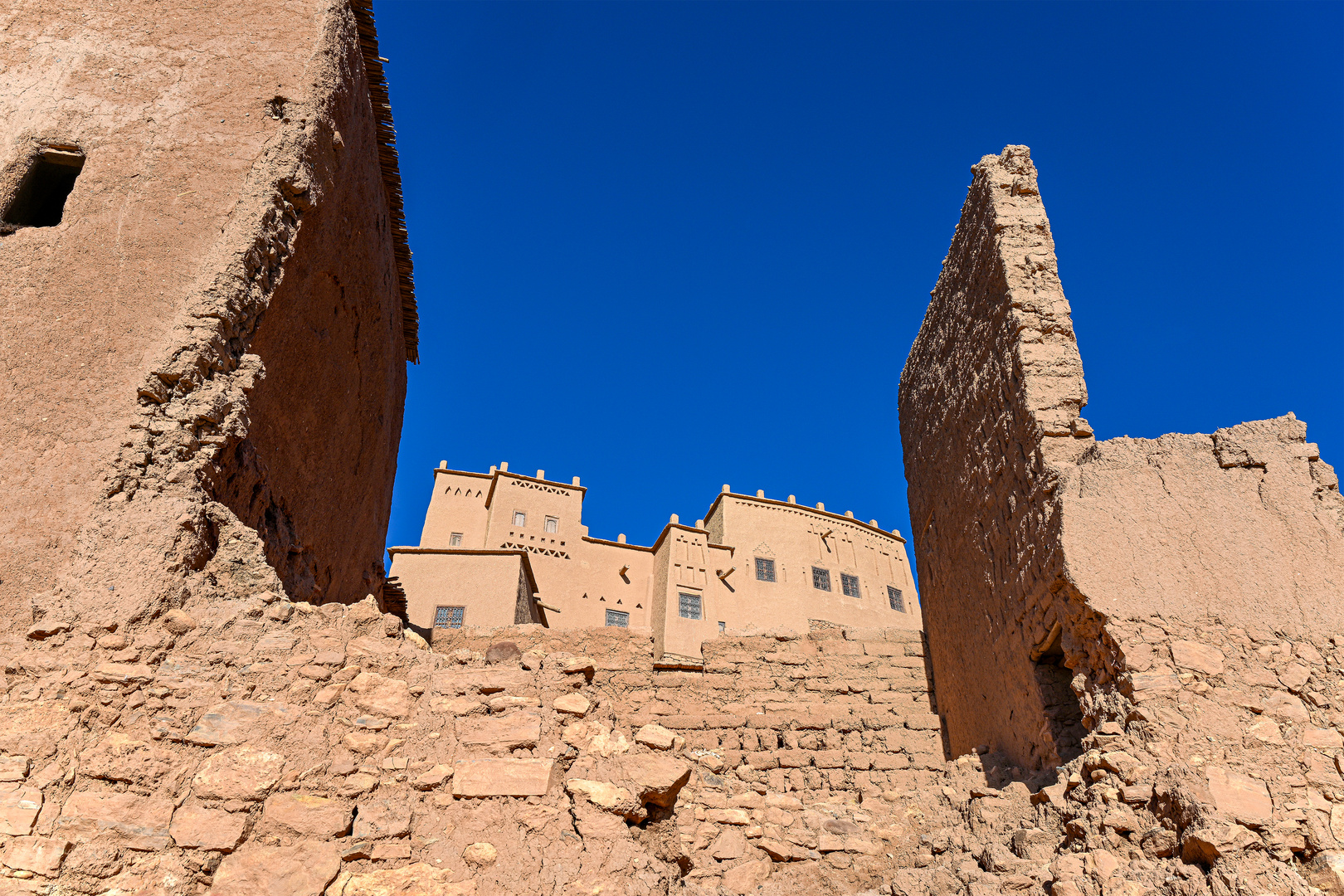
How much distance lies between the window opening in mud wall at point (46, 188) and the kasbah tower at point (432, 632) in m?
0.03

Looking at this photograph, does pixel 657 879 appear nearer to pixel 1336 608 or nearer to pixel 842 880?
pixel 842 880

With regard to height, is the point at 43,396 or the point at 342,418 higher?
the point at 342,418

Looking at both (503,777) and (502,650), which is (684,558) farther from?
(503,777)

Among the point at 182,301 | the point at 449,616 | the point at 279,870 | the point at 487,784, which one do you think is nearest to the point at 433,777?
the point at 487,784

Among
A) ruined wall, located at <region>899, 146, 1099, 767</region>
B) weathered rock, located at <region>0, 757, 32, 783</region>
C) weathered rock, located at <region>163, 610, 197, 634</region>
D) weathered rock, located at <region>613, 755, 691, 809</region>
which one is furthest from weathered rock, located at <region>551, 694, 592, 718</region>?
ruined wall, located at <region>899, 146, 1099, 767</region>

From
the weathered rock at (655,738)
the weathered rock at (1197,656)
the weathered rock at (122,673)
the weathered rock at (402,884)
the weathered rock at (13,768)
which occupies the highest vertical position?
the weathered rock at (1197,656)

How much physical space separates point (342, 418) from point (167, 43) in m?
2.93

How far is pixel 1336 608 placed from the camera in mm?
4785

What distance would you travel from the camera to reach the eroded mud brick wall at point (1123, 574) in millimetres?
4434

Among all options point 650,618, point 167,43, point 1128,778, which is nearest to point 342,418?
point 167,43

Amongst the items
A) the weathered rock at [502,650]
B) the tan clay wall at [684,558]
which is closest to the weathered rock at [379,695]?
the weathered rock at [502,650]

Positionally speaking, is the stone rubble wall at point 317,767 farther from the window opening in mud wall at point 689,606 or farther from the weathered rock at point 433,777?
the window opening in mud wall at point 689,606

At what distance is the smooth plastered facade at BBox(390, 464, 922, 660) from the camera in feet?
88.9

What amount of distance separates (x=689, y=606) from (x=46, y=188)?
2260 centimetres
